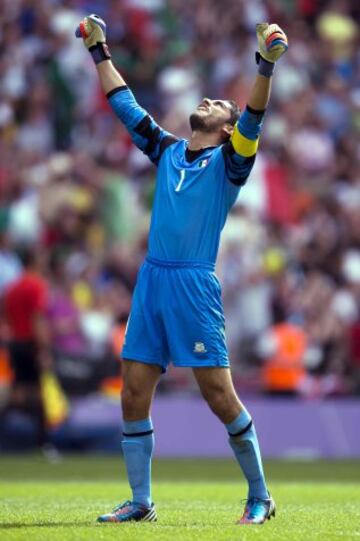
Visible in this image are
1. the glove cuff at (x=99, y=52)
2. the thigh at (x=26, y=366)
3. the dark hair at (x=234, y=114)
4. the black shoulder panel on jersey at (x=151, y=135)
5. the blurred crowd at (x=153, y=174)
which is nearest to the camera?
the dark hair at (x=234, y=114)

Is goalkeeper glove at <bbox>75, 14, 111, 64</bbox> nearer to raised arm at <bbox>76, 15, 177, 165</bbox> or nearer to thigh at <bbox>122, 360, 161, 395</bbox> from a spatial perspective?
raised arm at <bbox>76, 15, 177, 165</bbox>

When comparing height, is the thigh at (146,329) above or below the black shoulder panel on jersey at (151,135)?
below

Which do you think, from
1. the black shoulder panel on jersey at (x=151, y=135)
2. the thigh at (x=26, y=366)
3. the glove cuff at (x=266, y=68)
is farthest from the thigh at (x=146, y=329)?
the thigh at (x=26, y=366)

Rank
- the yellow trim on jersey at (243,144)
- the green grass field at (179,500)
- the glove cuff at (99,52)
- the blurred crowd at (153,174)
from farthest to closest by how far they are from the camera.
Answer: the blurred crowd at (153,174)
the glove cuff at (99,52)
the yellow trim on jersey at (243,144)
the green grass field at (179,500)

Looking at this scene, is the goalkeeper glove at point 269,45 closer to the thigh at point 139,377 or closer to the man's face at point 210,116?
the man's face at point 210,116

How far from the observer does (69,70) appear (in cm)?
2053

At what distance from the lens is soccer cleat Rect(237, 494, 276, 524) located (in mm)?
8078

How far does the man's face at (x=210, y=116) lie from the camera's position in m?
8.38

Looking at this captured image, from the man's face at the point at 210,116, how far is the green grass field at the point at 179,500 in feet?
7.14

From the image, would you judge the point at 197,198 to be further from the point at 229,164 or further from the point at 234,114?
the point at 234,114

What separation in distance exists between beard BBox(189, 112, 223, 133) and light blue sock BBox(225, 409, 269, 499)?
62.1 inches

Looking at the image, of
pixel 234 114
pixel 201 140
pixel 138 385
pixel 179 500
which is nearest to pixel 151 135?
pixel 201 140

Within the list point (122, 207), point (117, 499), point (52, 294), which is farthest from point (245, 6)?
point (117, 499)

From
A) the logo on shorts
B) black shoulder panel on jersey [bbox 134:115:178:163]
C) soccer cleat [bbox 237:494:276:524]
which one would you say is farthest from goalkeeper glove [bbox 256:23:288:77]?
soccer cleat [bbox 237:494:276:524]
